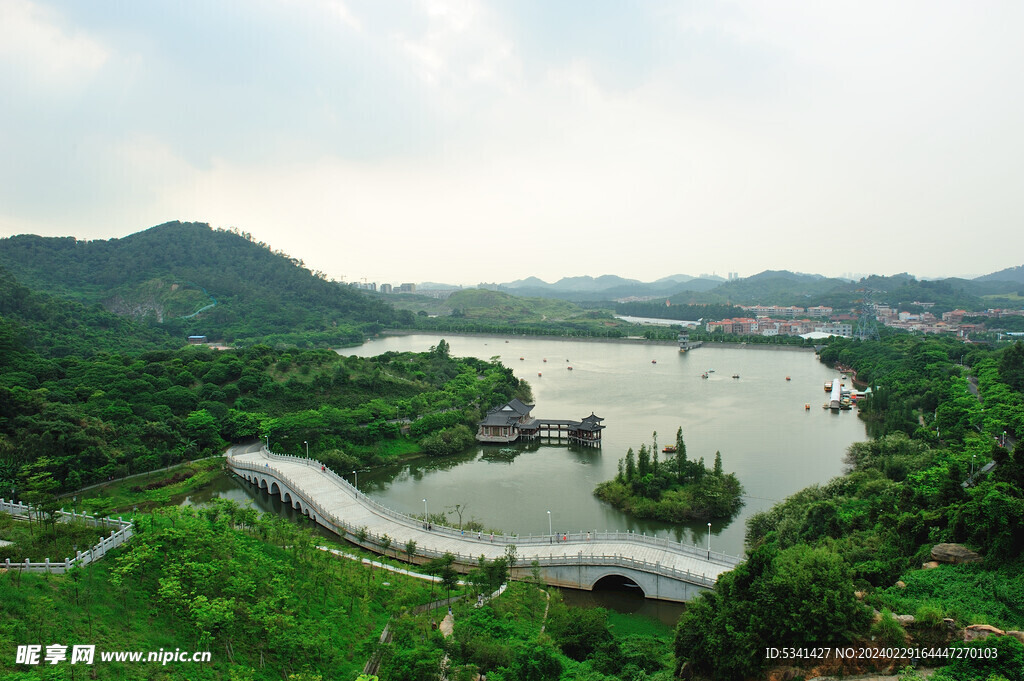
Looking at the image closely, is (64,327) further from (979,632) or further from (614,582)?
(979,632)

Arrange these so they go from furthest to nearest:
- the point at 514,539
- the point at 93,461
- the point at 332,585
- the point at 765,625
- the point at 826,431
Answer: the point at 826,431 < the point at 93,461 < the point at 514,539 < the point at 332,585 < the point at 765,625

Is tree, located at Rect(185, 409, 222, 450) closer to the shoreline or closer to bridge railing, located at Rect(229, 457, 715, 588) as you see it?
bridge railing, located at Rect(229, 457, 715, 588)

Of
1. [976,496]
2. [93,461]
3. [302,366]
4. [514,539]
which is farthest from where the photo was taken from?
[302,366]

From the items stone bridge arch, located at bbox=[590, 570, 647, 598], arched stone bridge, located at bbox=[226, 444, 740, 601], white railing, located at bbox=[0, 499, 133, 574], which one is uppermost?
white railing, located at bbox=[0, 499, 133, 574]

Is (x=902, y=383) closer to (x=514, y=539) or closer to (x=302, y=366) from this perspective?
(x=514, y=539)

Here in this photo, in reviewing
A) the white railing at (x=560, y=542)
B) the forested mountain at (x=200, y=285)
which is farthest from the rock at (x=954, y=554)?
the forested mountain at (x=200, y=285)

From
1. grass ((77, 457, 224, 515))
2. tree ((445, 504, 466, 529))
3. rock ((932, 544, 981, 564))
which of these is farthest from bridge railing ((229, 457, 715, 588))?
grass ((77, 457, 224, 515))

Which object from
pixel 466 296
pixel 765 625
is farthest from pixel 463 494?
pixel 466 296
